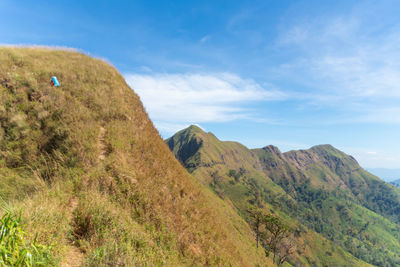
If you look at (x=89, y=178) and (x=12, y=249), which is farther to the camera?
(x=89, y=178)

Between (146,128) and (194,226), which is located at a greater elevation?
(146,128)

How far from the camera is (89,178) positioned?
727 cm

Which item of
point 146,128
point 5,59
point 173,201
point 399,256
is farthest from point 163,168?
point 399,256

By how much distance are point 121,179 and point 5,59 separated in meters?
13.8

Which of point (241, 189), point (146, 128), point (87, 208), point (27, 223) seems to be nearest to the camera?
point (27, 223)

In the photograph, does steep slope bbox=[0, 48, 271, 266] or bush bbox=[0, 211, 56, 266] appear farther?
steep slope bbox=[0, 48, 271, 266]

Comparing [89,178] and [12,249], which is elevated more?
[89,178]

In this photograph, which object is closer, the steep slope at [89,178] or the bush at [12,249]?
the bush at [12,249]

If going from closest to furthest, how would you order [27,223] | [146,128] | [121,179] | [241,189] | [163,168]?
1. [27,223]
2. [121,179]
3. [163,168]
4. [146,128]
5. [241,189]

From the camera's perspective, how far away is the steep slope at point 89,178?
5.02 m

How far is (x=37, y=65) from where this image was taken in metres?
13.2

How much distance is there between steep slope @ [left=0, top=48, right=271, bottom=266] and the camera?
16.5ft

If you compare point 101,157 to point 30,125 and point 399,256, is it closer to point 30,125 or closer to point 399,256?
point 30,125

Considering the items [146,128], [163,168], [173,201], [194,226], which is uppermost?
[146,128]
